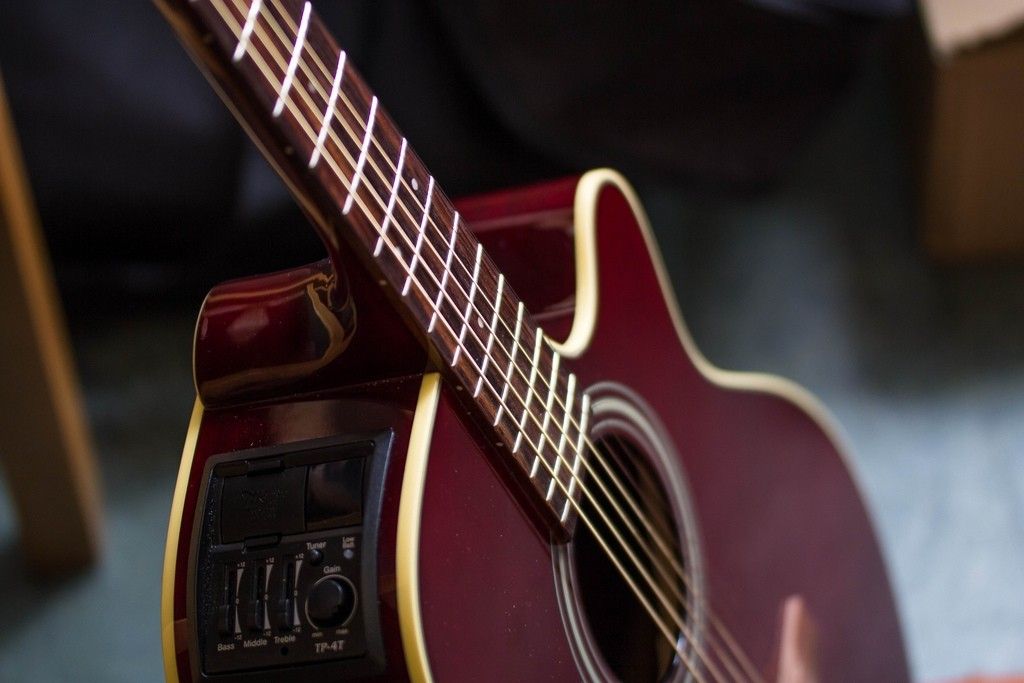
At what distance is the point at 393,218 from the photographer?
1.21ft

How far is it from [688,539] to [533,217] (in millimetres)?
192

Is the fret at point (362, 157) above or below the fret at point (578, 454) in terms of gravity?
above

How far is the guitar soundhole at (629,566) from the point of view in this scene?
495 millimetres

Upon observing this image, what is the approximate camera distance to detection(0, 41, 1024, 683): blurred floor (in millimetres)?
907

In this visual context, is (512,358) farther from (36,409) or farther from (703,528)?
(36,409)

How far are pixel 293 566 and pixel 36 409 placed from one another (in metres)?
0.55

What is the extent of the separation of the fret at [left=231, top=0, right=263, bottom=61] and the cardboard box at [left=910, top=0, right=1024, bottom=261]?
0.80 metres

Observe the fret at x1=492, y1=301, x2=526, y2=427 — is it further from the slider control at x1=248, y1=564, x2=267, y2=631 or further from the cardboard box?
the cardboard box

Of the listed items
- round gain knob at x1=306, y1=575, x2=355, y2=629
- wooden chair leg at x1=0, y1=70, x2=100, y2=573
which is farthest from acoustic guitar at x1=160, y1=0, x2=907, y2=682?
wooden chair leg at x1=0, y1=70, x2=100, y2=573

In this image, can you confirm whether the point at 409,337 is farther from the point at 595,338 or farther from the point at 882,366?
the point at 882,366

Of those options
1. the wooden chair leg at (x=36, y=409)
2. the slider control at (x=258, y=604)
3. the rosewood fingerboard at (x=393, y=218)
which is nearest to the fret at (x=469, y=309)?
the rosewood fingerboard at (x=393, y=218)

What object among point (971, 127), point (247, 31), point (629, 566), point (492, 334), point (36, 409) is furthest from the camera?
point (971, 127)

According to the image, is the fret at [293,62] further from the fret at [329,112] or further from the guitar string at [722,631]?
the guitar string at [722,631]

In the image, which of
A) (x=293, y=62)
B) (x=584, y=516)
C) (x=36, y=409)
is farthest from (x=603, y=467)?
(x=36, y=409)
